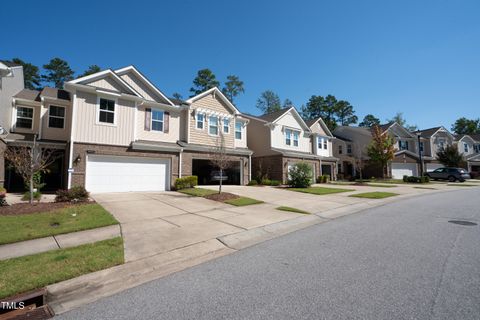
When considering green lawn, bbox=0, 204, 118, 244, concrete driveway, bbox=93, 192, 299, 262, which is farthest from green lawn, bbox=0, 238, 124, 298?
green lawn, bbox=0, 204, 118, 244

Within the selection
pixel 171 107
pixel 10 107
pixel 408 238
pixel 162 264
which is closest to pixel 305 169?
pixel 171 107

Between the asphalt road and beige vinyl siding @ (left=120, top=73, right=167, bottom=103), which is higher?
beige vinyl siding @ (left=120, top=73, right=167, bottom=103)

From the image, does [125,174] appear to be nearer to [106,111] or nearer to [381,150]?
[106,111]

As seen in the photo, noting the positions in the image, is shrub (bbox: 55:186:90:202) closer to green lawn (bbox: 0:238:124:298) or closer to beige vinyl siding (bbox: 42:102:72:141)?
green lawn (bbox: 0:238:124:298)

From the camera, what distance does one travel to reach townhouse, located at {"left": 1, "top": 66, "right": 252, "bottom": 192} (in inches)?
549

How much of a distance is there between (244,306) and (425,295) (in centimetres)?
243

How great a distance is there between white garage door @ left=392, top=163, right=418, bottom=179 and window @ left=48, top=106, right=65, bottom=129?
37.1 metres

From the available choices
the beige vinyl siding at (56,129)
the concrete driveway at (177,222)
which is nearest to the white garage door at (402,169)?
the concrete driveway at (177,222)

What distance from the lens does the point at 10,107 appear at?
605 inches

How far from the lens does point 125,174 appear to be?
49.0ft

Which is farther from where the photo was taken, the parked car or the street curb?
the parked car

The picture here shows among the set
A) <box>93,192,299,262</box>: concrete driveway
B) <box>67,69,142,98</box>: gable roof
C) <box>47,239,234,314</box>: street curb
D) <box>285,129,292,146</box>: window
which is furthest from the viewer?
<box>285,129,292,146</box>: window

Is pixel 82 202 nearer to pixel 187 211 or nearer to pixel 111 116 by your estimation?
pixel 187 211

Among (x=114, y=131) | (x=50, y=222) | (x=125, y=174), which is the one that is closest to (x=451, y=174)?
(x=125, y=174)
